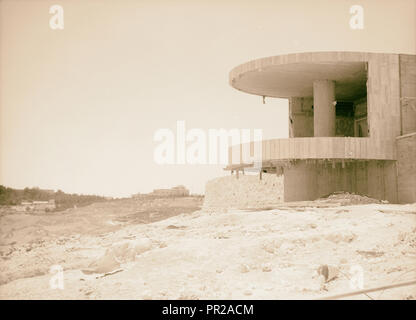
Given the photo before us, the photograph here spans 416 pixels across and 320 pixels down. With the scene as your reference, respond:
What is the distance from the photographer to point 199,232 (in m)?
15.0

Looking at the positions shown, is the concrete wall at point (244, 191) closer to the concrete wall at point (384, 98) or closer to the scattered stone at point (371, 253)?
the concrete wall at point (384, 98)

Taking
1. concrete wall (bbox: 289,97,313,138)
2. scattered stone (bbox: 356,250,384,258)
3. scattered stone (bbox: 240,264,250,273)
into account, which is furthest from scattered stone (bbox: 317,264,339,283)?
concrete wall (bbox: 289,97,313,138)

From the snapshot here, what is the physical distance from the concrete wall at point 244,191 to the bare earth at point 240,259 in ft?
75.8

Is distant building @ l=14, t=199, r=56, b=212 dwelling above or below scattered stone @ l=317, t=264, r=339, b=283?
below

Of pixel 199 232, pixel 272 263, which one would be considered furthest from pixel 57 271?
pixel 272 263

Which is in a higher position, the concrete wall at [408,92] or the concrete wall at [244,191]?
the concrete wall at [408,92]

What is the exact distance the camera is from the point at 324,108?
917 inches

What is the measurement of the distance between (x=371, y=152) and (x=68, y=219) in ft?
66.2

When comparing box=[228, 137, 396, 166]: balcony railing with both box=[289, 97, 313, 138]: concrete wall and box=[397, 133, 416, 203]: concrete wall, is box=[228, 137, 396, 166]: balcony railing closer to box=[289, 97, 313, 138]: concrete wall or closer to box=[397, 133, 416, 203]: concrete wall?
box=[397, 133, 416, 203]: concrete wall

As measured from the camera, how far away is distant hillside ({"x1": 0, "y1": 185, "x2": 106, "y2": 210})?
44994 millimetres

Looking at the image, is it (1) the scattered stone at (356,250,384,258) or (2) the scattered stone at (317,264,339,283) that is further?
(1) the scattered stone at (356,250,384,258)

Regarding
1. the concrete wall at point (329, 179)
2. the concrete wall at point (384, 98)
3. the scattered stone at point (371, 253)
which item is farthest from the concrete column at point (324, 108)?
the scattered stone at point (371, 253)

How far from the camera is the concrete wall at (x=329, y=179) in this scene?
22969 millimetres
